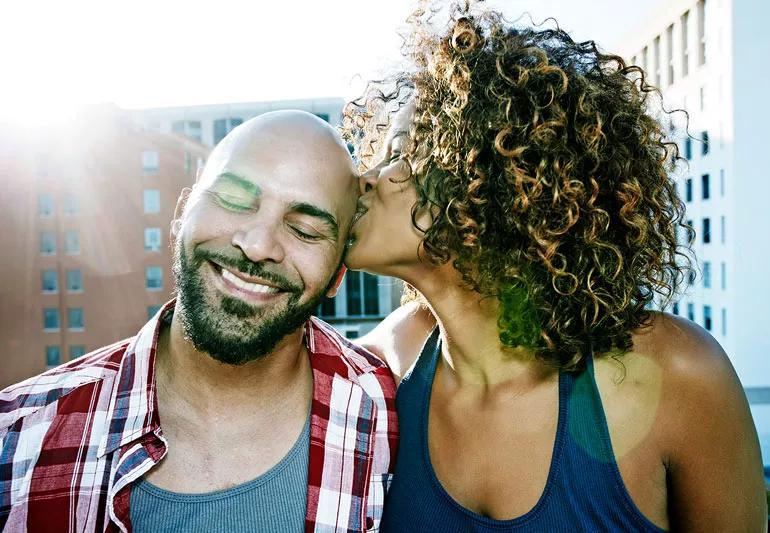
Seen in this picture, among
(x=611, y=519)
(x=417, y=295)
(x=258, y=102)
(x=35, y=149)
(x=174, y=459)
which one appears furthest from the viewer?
(x=258, y=102)

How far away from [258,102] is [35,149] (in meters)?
13.8

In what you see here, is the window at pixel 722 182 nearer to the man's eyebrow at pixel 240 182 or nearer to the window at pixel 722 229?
the window at pixel 722 229

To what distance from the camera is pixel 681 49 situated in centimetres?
3338

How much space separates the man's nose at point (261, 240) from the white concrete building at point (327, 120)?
32.9 meters

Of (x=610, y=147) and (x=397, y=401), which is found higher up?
(x=610, y=147)

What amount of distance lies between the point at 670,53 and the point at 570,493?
3962cm

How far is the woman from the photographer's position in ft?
6.05

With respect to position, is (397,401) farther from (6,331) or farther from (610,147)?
(6,331)

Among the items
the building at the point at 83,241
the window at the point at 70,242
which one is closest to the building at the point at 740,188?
the building at the point at 83,241

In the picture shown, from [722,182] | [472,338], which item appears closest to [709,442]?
[472,338]

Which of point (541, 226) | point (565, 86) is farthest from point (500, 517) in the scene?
point (565, 86)

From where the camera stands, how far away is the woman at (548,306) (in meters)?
1.84

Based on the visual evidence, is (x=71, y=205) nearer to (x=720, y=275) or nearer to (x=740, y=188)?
(x=720, y=275)

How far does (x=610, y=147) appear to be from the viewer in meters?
2.01
